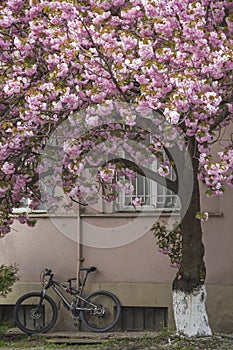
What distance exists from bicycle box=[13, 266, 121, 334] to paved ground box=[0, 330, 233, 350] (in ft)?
0.84

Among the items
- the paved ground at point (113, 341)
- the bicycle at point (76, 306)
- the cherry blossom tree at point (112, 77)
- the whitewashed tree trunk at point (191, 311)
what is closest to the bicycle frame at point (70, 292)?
the bicycle at point (76, 306)

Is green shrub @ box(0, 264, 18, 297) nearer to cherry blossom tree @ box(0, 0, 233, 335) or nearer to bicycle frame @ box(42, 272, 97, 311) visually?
bicycle frame @ box(42, 272, 97, 311)

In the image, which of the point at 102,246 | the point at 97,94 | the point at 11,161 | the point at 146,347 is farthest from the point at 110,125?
the point at 102,246

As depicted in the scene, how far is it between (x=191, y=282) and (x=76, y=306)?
3.92 m

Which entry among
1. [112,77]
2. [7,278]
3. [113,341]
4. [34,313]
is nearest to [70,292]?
[34,313]

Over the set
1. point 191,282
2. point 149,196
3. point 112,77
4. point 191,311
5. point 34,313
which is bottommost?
point 191,311

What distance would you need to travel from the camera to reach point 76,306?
47.9 feet

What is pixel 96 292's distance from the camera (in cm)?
1459

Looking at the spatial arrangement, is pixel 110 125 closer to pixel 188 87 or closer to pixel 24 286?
pixel 188 87

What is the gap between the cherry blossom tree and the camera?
30.3 ft

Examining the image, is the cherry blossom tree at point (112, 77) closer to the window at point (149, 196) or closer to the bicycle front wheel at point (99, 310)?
the window at point (149, 196)

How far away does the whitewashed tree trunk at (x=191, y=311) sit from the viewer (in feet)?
36.8

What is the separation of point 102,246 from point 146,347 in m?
3.77

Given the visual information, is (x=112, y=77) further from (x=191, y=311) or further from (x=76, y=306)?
(x=76, y=306)
